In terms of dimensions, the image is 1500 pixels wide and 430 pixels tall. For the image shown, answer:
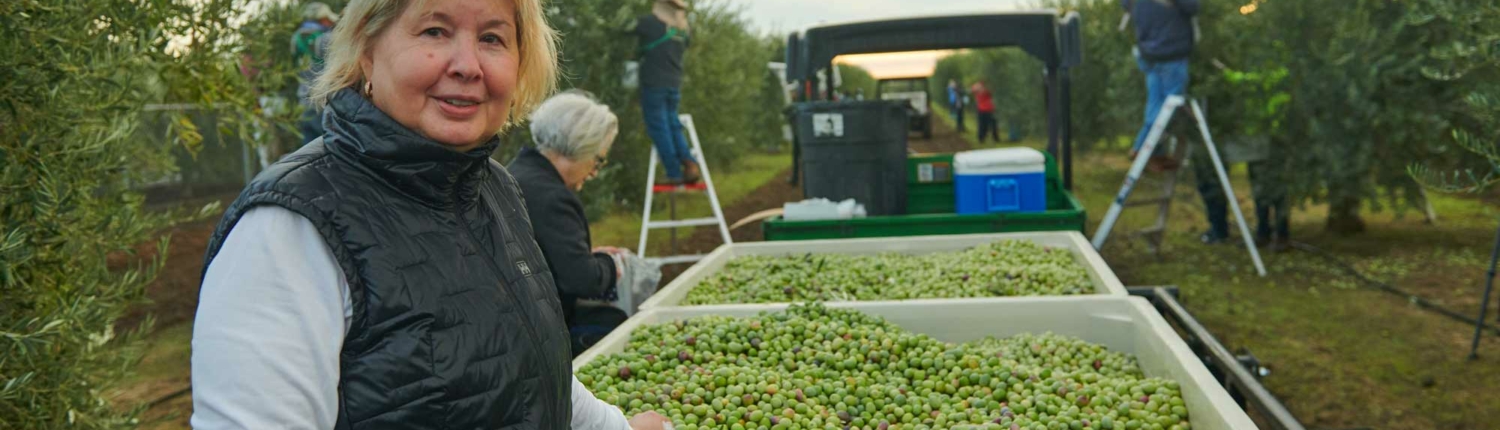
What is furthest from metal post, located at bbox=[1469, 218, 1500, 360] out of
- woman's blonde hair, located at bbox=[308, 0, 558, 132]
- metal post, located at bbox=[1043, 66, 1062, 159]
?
woman's blonde hair, located at bbox=[308, 0, 558, 132]

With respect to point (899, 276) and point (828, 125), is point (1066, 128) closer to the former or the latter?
point (828, 125)

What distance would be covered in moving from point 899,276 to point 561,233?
1812 millimetres

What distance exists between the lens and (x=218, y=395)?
144 cm

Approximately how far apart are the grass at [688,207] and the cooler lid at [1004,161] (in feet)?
12.0

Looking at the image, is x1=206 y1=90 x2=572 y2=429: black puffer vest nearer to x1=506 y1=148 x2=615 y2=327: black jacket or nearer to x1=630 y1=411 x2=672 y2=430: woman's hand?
x1=630 y1=411 x2=672 y2=430: woman's hand

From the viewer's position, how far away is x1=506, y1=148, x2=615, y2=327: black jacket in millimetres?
4605

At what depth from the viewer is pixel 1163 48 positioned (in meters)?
9.58

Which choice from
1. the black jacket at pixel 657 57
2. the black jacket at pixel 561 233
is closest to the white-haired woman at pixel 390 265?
the black jacket at pixel 561 233

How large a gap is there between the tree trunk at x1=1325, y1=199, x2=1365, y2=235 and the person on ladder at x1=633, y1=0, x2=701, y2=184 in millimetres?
6190

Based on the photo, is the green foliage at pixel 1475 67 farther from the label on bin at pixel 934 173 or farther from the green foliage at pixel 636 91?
the green foliage at pixel 636 91

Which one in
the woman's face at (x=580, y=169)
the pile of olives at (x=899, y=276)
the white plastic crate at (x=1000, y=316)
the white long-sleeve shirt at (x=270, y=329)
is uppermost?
the white long-sleeve shirt at (x=270, y=329)

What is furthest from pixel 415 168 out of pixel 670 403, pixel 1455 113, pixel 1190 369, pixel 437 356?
pixel 1455 113

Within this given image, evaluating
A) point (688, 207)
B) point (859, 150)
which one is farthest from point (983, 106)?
point (859, 150)

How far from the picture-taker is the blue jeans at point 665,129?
9359 mm
